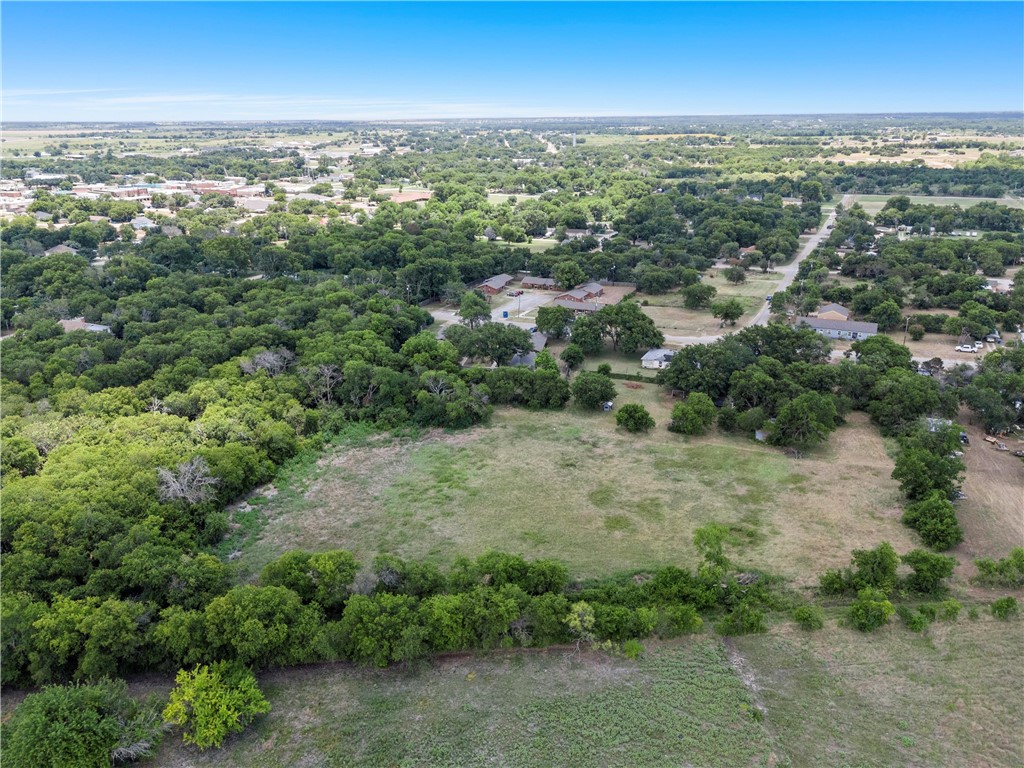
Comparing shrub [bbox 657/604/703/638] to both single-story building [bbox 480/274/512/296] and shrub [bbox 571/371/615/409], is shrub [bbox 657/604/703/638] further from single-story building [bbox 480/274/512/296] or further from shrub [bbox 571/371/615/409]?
single-story building [bbox 480/274/512/296]

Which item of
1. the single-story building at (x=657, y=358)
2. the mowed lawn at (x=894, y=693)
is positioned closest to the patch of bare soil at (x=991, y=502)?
the mowed lawn at (x=894, y=693)

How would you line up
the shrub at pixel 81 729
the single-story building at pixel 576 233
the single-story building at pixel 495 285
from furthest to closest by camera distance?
the single-story building at pixel 576 233 → the single-story building at pixel 495 285 → the shrub at pixel 81 729

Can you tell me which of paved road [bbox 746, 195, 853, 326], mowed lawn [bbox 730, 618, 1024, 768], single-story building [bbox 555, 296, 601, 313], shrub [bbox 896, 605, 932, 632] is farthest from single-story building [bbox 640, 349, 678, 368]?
mowed lawn [bbox 730, 618, 1024, 768]

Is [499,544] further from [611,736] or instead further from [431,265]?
[431,265]

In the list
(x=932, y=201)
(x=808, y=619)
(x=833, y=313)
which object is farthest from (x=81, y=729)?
(x=932, y=201)

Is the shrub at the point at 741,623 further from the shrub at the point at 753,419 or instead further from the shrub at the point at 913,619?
the shrub at the point at 753,419

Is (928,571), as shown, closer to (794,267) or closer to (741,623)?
(741,623)
